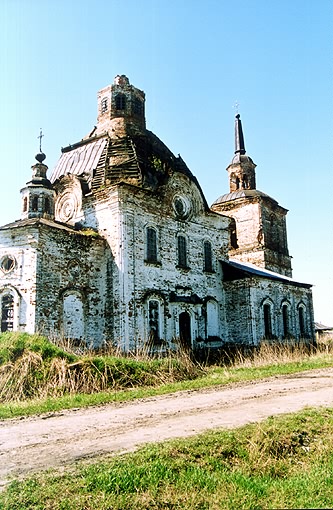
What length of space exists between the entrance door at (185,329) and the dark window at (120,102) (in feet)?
40.1

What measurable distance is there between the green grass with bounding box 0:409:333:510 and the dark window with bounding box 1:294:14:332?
13481 millimetres

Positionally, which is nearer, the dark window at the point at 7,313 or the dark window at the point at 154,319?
the dark window at the point at 7,313

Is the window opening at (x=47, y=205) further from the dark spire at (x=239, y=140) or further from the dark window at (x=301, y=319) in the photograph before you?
the dark spire at (x=239, y=140)

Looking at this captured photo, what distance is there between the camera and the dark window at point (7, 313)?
18.2 metres

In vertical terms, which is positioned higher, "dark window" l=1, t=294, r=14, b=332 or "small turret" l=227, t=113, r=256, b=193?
"small turret" l=227, t=113, r=256, b=193

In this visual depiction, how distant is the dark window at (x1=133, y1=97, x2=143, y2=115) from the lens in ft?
87.5

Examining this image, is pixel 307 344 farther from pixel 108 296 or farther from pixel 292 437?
pixel 292 437

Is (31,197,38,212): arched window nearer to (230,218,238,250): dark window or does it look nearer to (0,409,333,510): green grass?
(0,409,333,510): green grass

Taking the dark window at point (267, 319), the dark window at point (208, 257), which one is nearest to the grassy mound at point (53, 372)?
the dark window at point (208, 257)

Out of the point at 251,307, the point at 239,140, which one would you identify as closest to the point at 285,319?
the point at 251,307

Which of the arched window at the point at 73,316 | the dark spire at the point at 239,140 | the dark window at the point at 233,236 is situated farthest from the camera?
the dark spire at the point at 239,140

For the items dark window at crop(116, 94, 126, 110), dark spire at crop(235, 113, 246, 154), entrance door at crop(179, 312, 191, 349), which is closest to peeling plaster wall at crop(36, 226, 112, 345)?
entrance door at crop(179, 312, 191, 349)

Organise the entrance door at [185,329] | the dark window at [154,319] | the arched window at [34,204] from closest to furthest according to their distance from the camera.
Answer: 1. the dark window at [154,319]
2. the arched window at [34,204]
3. the entrance door at [185,329]

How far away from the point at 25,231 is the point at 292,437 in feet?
47.4
